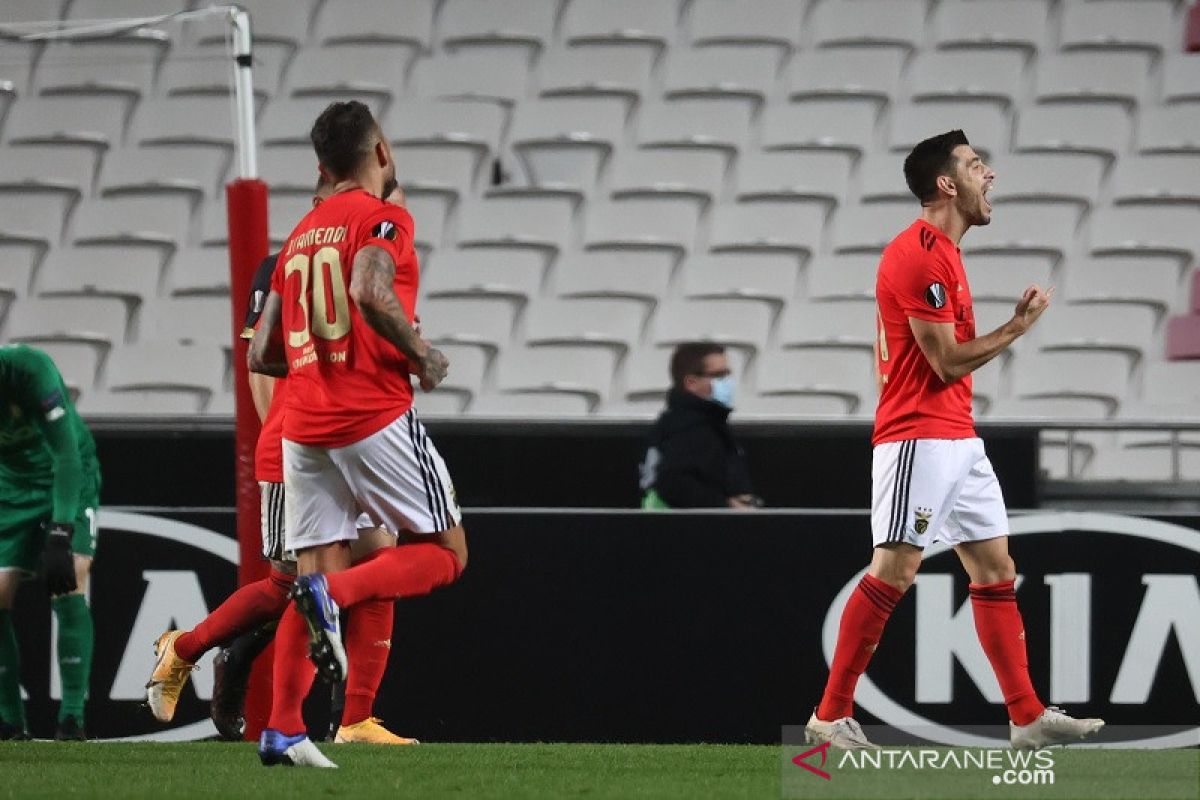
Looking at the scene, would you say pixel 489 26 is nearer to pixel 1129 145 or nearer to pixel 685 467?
pixel 1129 145

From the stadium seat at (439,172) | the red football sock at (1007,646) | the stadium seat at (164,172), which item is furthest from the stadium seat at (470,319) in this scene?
the red football sock at (1007,646)

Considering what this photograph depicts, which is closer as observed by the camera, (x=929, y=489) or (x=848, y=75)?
(x=929, y=489)

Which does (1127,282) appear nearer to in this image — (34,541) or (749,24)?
(749,24)

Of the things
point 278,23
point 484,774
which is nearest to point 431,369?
point 484,774

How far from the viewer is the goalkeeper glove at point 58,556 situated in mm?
6129

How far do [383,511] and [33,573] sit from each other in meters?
2.41

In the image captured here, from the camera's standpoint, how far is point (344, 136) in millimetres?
4703

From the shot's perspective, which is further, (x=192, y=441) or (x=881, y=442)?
(x=192, y=441)

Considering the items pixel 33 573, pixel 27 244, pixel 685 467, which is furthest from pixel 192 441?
pixel 27 244

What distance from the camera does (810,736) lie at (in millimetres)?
5297

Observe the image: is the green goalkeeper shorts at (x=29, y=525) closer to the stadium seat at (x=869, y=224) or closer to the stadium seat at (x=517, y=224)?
the stadium seat at (x=517, y=224)

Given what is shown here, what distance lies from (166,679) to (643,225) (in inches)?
230

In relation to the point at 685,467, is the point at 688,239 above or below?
above

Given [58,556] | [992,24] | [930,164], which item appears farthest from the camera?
[992,24]
